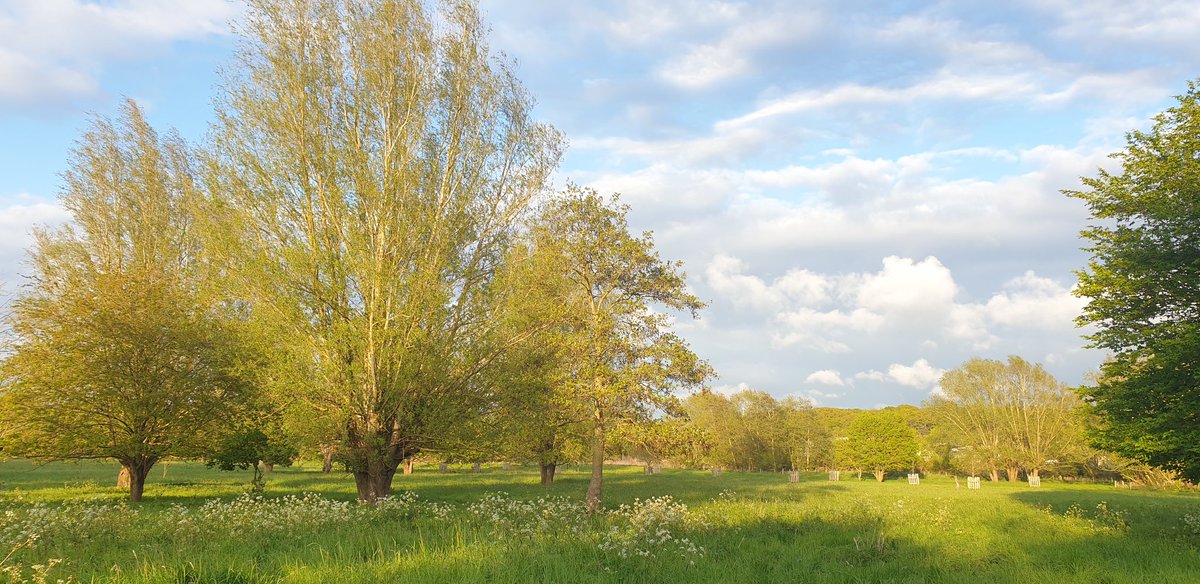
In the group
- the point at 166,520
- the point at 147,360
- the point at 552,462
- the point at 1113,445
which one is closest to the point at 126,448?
the point at 147,360

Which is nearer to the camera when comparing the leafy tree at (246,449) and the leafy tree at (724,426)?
the leafy tree at (246,449)

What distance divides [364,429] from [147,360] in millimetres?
9703

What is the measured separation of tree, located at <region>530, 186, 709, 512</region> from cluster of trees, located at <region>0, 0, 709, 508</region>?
0.08m

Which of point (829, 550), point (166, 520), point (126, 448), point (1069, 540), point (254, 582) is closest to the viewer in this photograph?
point (254, 582)

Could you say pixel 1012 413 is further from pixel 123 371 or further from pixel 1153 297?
pixel 123 371

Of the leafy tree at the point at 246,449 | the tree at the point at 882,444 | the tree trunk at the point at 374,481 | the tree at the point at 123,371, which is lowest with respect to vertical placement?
the tree at the point at 882,444

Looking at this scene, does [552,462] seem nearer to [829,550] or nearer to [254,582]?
[829,550]

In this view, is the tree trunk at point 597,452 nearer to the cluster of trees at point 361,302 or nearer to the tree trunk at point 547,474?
the cluster of trees at point 361,302

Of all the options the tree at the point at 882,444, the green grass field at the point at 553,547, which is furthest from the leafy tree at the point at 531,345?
the tree at the point at 882,444

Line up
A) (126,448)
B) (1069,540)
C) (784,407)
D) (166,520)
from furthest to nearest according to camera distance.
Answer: (784,407) < (126,448) < (1069,540) < (166,520)

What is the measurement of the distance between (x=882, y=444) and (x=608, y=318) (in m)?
55.5

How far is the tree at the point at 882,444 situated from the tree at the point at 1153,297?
49.4 meters

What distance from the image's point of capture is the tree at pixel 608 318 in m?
20.8

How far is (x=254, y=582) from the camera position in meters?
7.62
